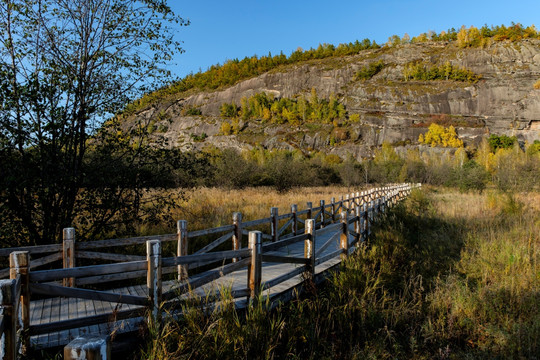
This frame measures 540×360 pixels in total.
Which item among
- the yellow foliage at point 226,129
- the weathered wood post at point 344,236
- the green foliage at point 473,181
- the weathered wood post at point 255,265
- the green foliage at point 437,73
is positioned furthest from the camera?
the yellow foliage at point 226,129

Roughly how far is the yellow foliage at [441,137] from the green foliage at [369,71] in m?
48.7

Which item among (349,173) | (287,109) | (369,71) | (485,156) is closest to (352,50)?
(369,71)

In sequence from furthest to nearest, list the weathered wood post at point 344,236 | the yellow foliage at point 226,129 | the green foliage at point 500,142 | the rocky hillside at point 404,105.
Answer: the yellow foliage at point 226,129, the rocky hillside at point 404,105, the green foliage at point 500,142, the weathered wood post at point 344,236

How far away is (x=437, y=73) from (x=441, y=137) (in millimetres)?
45614

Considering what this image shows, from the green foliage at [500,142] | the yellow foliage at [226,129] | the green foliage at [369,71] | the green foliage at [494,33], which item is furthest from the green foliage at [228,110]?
the green foliage at [494,33]

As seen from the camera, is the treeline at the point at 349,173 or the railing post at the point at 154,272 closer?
the railing post at the point at 154,272

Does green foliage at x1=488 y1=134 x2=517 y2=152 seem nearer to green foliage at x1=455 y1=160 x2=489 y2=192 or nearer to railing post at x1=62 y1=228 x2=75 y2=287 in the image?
green foliage at x1=455 y1=160 x2=489 y2=192

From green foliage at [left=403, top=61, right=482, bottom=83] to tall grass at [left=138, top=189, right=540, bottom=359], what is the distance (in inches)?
5228

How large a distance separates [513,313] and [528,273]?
174 cm

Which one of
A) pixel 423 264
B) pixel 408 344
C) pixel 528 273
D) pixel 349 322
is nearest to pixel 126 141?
pixel 349 322

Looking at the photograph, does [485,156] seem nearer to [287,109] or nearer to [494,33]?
[287,109]

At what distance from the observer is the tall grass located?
141 inches

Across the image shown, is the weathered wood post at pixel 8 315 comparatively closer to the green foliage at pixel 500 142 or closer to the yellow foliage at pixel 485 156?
the yellow foliage at pixel 485 156

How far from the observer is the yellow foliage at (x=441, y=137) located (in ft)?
308
